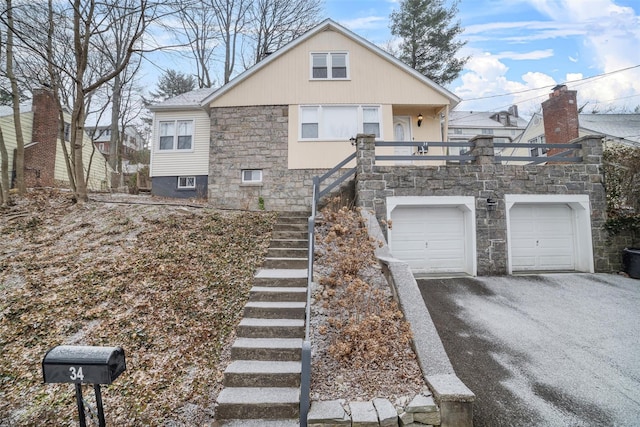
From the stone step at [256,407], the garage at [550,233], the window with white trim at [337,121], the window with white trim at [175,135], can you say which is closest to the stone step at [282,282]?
the stone step at [256,407]

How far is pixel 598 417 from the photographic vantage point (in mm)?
2898

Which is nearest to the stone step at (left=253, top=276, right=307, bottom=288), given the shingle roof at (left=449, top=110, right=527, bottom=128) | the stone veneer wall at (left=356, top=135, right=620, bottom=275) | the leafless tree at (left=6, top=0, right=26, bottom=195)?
the stone veneer wall at (left=356, top=135, right=620, bottom=275)

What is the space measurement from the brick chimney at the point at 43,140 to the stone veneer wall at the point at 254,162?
10.8 m

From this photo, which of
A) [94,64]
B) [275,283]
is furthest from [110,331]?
[94,64]

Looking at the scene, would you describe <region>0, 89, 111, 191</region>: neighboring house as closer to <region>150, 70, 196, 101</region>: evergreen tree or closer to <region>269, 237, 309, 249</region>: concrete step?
<region>150, 70, 196, 101</region>: evergreen tree

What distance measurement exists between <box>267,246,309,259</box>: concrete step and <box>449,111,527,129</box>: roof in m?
28.2

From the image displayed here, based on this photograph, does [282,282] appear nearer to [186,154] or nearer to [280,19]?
[186,154]

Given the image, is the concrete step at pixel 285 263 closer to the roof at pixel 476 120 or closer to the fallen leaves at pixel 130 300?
the fallen leaves at pixel 130 300

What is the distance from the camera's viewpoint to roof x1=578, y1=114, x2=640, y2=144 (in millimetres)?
15508

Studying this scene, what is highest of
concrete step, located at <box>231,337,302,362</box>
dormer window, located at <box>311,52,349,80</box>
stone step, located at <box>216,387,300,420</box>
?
dormer window, located at <box>311,52,349,80</box>

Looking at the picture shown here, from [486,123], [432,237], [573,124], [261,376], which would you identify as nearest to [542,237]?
[432,237]

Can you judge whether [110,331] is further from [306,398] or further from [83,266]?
[306,398]

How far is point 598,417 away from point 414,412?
6.37 feet

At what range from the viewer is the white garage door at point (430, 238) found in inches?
295
